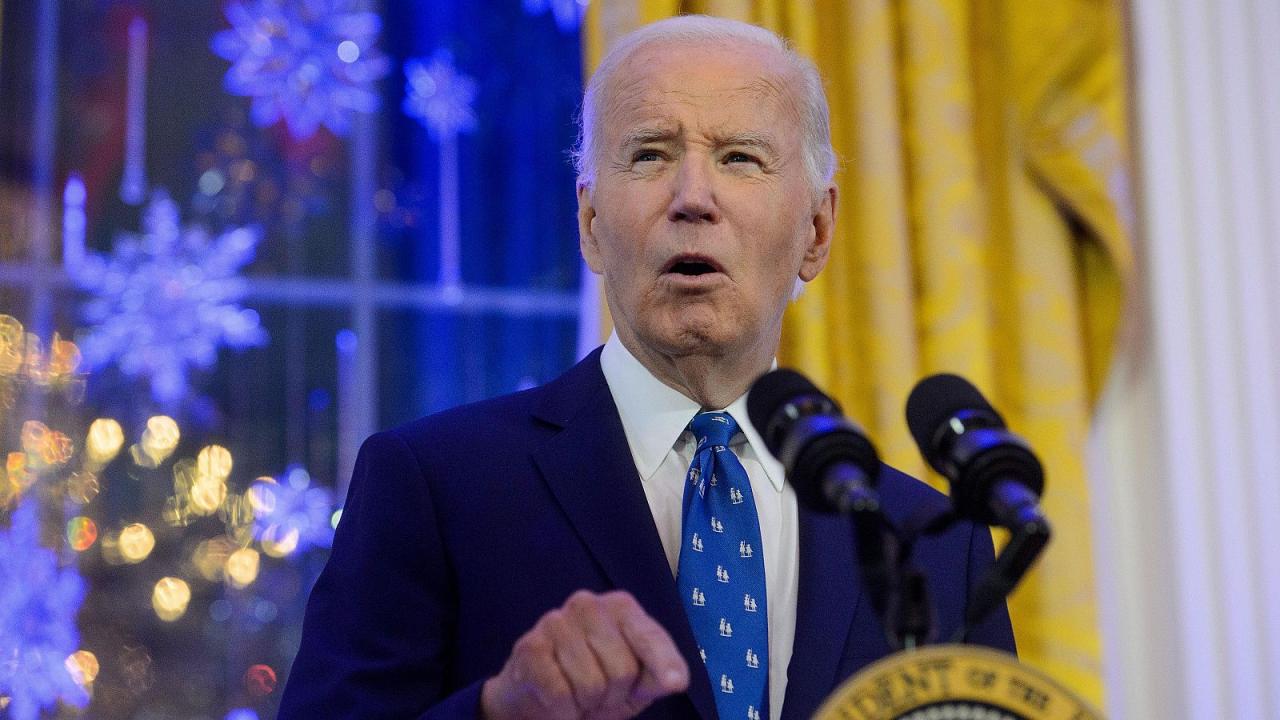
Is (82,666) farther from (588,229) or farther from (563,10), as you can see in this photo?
(563,10)

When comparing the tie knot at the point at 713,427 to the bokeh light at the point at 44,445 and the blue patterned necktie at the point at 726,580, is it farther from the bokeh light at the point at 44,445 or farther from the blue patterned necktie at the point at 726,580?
the bokeh light at the point at 44,445

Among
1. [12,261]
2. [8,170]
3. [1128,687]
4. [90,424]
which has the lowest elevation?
[1128,687]

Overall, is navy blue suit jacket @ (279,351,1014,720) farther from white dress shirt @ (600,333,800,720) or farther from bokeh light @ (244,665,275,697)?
bokeh light @ (244,665,275,697)

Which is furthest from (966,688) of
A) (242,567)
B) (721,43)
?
(242,567)

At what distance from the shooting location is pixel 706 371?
1413mm

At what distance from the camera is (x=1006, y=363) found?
8.48 ft

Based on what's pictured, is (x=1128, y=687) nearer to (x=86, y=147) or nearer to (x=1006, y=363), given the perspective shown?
(x=1006, y=363)

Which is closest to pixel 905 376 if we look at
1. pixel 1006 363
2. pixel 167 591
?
pixel 1006 363

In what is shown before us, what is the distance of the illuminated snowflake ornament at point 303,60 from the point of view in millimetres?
2650

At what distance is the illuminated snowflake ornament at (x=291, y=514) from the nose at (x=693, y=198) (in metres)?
1.43

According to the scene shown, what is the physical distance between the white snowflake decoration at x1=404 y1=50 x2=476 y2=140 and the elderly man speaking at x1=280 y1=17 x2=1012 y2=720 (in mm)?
1247

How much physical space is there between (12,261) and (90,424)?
1.13ft

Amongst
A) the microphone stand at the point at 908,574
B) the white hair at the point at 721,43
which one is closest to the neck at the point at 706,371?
the white hair at the point at 721,43

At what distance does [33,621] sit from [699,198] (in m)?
1.64
